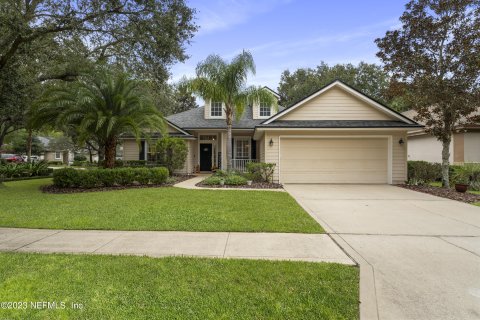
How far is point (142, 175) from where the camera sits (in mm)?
12711

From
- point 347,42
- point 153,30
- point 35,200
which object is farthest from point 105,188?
point 347,42

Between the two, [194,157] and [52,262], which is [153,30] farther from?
[194,157]

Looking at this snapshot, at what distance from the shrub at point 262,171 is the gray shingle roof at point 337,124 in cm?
203

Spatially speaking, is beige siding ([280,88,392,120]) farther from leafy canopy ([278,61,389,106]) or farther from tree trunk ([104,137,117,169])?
leafy canopy ([278,61,389,106])

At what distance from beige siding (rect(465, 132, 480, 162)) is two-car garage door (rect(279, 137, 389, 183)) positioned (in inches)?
275

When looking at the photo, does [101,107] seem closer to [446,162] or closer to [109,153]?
[109,153]

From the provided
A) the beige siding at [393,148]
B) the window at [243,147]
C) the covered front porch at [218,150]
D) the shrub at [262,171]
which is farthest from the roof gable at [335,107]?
the window at [243,147]

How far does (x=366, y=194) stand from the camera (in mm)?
10602

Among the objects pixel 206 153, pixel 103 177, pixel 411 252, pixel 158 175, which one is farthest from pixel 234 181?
pixel 411 252

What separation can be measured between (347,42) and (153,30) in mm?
12534

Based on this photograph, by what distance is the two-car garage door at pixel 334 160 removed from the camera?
14.0 metres

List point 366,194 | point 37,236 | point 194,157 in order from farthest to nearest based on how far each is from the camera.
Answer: point 194,157 < point 366,194 < point 37,236

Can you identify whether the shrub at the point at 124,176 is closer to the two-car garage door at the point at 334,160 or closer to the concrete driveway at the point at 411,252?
the two-car garage door at the point at 334,160

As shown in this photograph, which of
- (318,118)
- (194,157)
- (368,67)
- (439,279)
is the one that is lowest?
(439,279)
